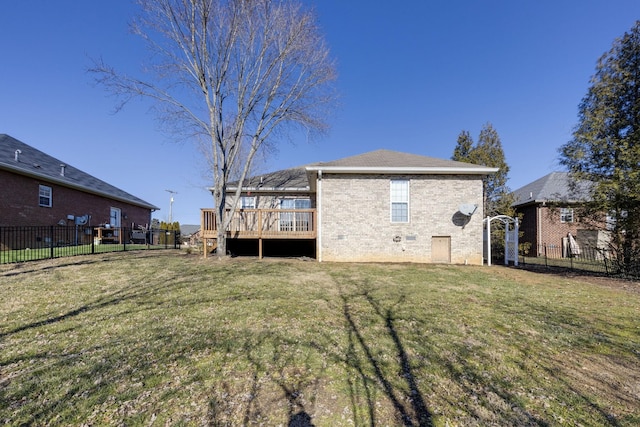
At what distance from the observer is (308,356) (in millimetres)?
3221

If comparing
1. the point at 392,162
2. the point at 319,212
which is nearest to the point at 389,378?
the point at 319,212

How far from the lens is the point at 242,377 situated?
109 inches

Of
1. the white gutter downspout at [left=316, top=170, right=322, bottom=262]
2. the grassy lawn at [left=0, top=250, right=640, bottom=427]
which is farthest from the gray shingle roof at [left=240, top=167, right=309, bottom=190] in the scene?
the grassy lawn at [left=0, top=250, right=640, bottom=427]

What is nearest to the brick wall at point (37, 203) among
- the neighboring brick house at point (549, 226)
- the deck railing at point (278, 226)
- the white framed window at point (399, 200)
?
the deck railing at point (278, 226)

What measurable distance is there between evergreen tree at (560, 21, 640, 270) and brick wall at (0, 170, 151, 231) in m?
22.7

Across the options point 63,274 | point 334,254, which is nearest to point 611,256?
point 334,254

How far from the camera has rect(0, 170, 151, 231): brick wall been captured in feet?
39.8

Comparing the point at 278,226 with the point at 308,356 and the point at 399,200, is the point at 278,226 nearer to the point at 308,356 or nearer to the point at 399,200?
the point at 399,200

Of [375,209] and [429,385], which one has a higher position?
[375,209]

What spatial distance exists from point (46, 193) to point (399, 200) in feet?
58.0

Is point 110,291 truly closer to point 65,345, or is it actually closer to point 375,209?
point 65,345

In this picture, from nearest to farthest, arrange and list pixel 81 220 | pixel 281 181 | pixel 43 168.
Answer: pixel 43 168, pixel 281 181, pixel 81 220

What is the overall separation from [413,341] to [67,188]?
19738 mm

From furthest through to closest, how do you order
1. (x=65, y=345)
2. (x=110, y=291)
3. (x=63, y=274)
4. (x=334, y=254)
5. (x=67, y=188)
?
(x=67, y=188) → (x=334, y=254) → (x=63, y=274) → (x=110, y=291) → (x=65, y=345)
